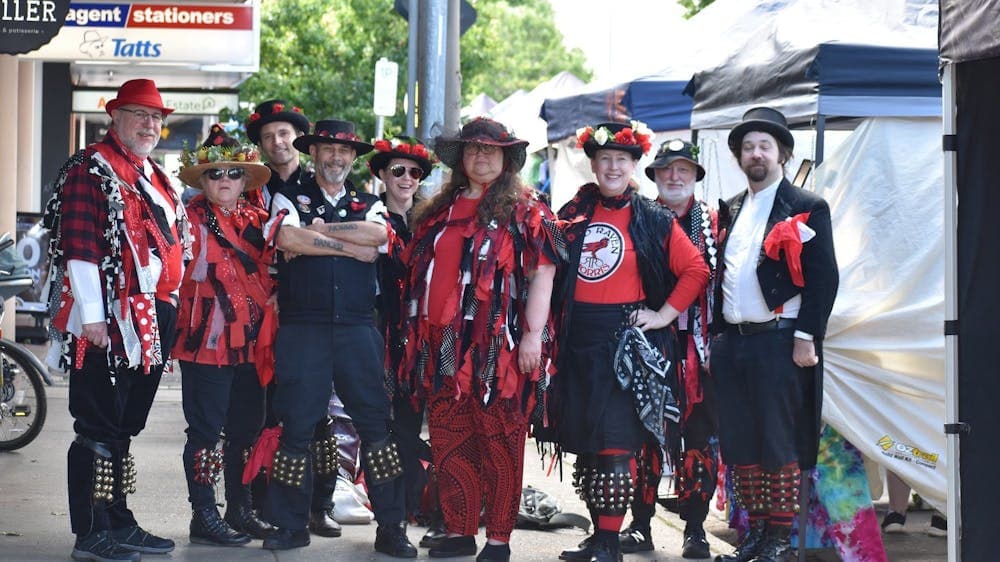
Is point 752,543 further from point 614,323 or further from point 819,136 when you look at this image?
point 819,136

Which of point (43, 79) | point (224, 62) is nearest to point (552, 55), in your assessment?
point (43, 79)

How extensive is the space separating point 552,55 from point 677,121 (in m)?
66.5

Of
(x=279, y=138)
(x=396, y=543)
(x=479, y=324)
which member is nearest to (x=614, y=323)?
(x=479, y=324)

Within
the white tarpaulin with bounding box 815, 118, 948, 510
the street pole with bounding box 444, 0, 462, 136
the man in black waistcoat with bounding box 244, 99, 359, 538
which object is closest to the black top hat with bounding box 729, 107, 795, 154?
the white tarpaulin with bounding box 815, 118, 948, 510

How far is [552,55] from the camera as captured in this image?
75875mm

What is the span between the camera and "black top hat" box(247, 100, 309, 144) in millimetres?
7273

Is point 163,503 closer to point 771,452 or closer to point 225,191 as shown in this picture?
point 225,191

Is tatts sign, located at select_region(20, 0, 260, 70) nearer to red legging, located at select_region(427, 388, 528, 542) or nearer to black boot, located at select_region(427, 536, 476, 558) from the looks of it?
red legging, located at select_region(427, 388, 528, 542)

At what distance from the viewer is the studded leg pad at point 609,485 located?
6.47 metres

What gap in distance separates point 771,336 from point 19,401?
531 centimetres

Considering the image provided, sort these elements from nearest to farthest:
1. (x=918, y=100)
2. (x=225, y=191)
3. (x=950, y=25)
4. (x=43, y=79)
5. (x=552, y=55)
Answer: (x=950, y=25)
(x=225, y=191)
(x=918, y=100)
(x=43, y=79)
(x=552, y=55)

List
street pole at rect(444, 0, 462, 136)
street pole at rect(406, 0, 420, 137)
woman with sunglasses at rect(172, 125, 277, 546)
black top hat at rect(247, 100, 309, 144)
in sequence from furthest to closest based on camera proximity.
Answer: street pole at rect(444, 0, 462, 136)
street pole at rect(406, 0, 420, 137)
black top hat at rect(247, 100, 309, 144)
woman with sunglasses at rect(172, 125, 277, 546)

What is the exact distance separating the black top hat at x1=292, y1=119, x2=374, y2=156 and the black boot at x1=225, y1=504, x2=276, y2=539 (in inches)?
72.0

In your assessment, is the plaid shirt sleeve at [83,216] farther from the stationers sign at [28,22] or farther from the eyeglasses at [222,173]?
the stationers sign at [28,22]
